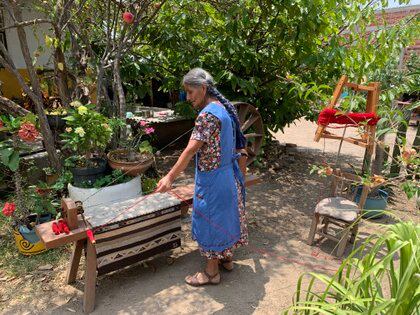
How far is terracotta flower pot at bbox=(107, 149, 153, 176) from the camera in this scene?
142 inches

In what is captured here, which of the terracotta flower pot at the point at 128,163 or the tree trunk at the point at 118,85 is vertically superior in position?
the tree trunk at the point at 118,85

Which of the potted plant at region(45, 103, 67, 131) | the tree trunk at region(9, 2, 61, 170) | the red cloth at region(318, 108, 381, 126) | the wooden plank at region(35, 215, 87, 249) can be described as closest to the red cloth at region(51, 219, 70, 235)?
the wooden plank at region(35, 215, 87, 249)

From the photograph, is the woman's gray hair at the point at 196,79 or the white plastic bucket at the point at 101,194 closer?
the woman's gray hair at the point at 196,79

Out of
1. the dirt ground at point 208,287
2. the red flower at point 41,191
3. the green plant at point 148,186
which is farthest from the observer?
the green plant at point 148,186

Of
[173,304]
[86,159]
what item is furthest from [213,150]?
[86,159]

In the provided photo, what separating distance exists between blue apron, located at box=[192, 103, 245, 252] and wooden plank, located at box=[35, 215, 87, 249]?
2.79 feet

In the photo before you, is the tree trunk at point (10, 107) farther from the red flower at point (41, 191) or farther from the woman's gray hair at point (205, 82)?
the woman's gray hair at point (205, 82)

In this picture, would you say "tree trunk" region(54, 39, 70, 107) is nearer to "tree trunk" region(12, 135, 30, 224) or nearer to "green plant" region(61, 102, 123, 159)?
"green plant" region(61, 102, 123, 159)

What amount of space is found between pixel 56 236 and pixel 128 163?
131cm

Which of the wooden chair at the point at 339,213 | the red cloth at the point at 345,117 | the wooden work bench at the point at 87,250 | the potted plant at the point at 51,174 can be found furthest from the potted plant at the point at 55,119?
the wooden chair at the point at 339,213

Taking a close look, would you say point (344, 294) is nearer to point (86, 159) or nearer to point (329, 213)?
point (329, 213)

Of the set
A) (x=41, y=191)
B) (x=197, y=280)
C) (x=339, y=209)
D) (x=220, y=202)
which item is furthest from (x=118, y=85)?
(x=339, y=209)

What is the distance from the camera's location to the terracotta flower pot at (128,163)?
3.60 m

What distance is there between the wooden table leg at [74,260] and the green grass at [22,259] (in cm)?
30
